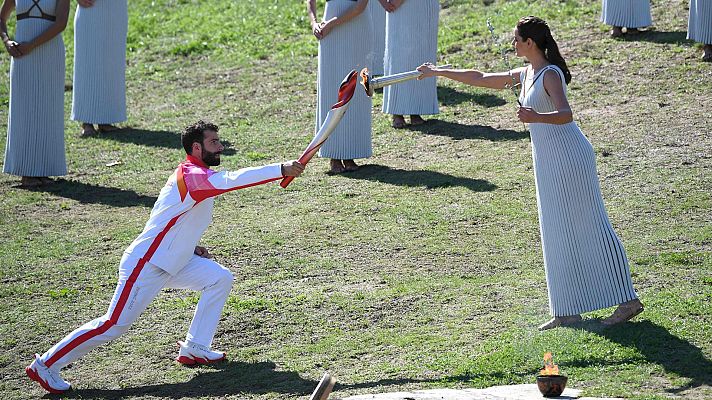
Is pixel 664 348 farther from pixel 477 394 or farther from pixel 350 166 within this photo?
pixel 350 166

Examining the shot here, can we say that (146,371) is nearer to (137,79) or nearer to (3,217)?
(3,217)

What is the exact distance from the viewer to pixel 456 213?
1073 cm

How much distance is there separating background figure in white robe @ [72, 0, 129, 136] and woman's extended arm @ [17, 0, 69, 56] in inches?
95.2

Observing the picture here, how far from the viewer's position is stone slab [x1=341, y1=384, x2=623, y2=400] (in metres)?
6.36

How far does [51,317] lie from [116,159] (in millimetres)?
5440

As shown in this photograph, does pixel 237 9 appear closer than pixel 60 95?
No

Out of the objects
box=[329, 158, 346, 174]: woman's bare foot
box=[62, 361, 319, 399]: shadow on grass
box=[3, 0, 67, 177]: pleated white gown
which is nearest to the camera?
box=[62, 361, 319, 399]: shadow on grass

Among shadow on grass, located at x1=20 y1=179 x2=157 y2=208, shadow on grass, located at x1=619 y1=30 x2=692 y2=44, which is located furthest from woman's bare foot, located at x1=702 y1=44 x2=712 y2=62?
shadow on grass, located at x1=20 y1=179 x2=157 y2=208

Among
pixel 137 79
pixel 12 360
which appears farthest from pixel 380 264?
pixel 137 79

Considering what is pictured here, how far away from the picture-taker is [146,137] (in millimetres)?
14930

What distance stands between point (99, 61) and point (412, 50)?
4047 millimetres

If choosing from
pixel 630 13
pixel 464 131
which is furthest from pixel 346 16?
pixel 630 13

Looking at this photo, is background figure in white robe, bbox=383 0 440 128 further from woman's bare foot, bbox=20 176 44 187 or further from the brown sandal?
woman's bare foot, bbox=20 176 44 187

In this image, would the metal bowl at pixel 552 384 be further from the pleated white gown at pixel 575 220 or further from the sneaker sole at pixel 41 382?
the sneaker sole at pixel 41 382
